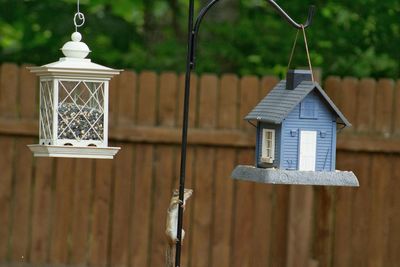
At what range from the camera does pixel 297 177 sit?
192 inches

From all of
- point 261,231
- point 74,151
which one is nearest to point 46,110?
point 74,151

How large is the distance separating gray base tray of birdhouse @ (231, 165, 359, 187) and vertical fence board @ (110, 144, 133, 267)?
2682 mm

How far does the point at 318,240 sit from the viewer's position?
7.61m

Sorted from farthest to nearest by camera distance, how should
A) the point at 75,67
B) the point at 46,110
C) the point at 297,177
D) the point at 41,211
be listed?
the point at 41,211 → the point at 46,110 → the point at 75,67 → the point at 297,177

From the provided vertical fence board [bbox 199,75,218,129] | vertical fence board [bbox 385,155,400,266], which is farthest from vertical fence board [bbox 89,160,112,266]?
vertical fence board [bbox 385,155,400,266]

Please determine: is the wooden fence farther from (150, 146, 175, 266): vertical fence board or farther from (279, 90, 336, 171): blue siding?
(279, 90, 336, 171): blue siding

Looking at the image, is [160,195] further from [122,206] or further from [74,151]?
[74,151]

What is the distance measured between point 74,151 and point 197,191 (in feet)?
8.85

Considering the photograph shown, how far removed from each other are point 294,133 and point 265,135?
0.61 ft

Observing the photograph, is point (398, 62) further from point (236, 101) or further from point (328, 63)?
point (236, 101)

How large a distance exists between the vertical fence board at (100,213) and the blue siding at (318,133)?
282 centimetres

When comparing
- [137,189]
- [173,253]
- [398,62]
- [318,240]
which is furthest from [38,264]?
[398,62]

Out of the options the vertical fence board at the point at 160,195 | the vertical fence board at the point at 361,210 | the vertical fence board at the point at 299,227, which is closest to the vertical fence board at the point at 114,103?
the vertical fence board at the point at 160,195

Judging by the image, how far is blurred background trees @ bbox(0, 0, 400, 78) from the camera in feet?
31.3
